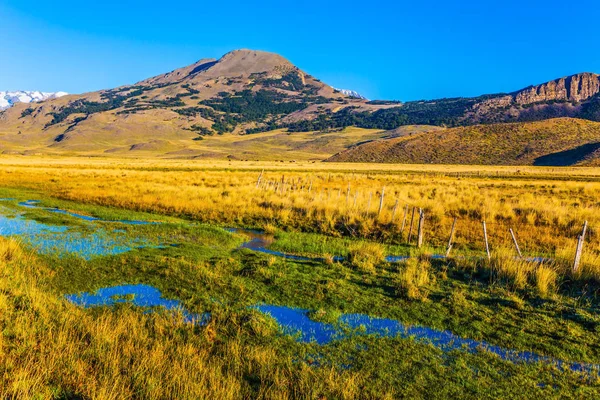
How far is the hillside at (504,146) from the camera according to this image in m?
109

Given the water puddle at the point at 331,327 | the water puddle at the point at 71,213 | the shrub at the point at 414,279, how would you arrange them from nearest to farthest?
the water puddle at the point at 331,327
the shrub at the point at 414,279
the water puddle at the point at 71,213

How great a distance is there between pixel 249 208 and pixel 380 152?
119247 millimetres

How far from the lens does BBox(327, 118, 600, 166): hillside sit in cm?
10888

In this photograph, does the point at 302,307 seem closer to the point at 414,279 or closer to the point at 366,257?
the point at 414,279

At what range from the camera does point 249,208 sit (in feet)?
82.4

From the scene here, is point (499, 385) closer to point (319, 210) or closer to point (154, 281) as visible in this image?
point (154, 281)

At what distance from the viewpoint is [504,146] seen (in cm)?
11906

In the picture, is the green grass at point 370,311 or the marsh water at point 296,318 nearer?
the green grass at point 370,311

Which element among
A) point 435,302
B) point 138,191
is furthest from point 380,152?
point 435,302

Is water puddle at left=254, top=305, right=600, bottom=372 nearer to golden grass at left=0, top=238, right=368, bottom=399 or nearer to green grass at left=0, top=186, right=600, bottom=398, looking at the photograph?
green grass at left=0, top=186, right=600, bottom=398

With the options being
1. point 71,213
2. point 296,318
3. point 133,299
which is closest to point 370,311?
point 296,318

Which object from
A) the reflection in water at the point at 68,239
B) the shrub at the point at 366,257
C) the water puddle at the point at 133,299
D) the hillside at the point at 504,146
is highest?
the hillside at the point at 504,146

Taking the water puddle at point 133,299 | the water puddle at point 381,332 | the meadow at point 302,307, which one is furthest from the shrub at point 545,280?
the water puddle at point 133,299

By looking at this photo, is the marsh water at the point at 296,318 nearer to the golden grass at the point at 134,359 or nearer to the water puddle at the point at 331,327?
the water puddle at the point at 331,327
